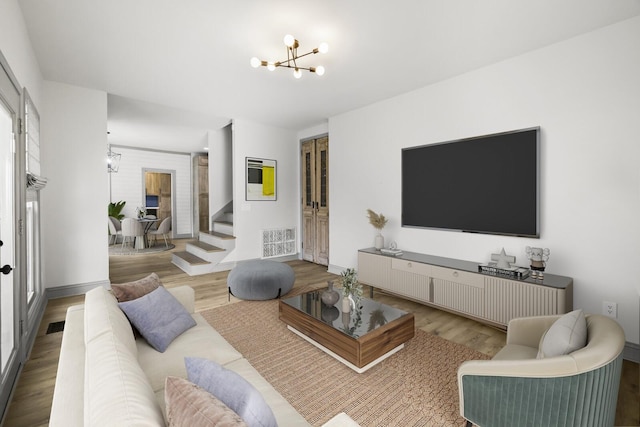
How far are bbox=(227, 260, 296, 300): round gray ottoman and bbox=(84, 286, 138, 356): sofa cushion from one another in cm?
202

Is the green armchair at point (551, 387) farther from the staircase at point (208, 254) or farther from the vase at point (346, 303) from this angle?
the staircase at point (208, 254)

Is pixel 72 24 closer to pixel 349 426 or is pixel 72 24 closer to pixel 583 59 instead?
pixel 349 426

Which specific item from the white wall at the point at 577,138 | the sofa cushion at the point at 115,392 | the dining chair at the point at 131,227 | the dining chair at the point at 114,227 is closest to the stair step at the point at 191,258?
the dining chair at the point at 131,227

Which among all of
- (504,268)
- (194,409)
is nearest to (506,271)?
(504,268)

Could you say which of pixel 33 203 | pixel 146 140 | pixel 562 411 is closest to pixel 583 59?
pixel 562 411

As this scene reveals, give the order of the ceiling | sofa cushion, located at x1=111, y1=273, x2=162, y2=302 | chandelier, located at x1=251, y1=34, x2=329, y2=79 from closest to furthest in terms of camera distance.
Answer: sofa cushion, located at x1=111, y1=273, x2=162, y2=302
the ceiling
chandelier, located at x1=251, y1=34, x2=329, y2=79

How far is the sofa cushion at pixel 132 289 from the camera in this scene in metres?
2.01

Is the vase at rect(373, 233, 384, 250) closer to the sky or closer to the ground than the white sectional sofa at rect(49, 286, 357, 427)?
closer to the sky

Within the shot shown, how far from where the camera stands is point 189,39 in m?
2.82

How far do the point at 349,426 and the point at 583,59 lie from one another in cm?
354

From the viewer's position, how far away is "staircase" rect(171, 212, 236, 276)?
525 centimetres

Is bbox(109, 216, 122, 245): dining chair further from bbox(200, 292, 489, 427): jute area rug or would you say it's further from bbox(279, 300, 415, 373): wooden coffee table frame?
bbox(279, 300, 415, 373): wooden coffee table frame

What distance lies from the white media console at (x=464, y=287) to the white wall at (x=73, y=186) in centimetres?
373

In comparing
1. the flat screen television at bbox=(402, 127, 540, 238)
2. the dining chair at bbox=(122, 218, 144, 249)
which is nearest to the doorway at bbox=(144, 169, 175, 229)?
the dining chair at bbox=(122, 218, 144, 249)
